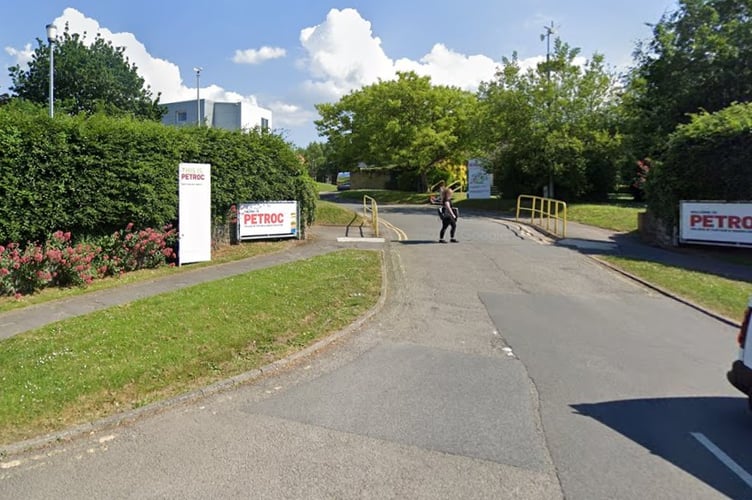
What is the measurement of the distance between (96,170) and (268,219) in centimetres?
495

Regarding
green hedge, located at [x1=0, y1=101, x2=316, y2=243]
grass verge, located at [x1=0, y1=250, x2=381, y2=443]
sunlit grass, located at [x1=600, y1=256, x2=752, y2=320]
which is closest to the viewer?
grass verge, located at [x1=0, y1=250, x2=381, y2=443]

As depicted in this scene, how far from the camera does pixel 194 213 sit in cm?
1166

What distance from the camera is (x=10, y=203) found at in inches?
360

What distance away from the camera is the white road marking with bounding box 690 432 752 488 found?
136 inches

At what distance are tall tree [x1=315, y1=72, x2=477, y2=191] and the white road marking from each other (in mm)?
31351

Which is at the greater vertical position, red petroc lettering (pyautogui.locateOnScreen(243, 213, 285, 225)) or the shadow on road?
red petroc lettering (pyautogui.locateOnScreen(243, 213, 285, 225))

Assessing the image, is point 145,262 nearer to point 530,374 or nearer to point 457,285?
point 457,285

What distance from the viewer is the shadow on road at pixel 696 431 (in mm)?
3525

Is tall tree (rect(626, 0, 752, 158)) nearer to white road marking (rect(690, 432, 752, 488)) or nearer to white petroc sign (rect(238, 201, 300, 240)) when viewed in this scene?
white petroc sign (rect(238, 201, 300, 240))

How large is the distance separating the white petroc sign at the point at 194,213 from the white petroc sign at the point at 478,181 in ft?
79.2

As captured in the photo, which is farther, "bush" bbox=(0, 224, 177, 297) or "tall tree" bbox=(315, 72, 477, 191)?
"tall tree" bbox=(315, 72, 477, 191)

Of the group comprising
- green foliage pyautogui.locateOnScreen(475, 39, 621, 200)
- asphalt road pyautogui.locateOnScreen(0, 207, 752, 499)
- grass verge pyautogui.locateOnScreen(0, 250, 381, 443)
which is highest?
green foliage pyautogui.locateOnScreen(475, 39, 621, 200)

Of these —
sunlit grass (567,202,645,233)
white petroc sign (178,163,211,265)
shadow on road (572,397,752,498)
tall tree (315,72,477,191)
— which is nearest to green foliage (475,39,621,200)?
sunlit grass (567,202,645,233)

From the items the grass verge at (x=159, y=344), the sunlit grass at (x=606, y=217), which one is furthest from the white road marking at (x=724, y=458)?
the sunlit grass at (x=606, y=217)
